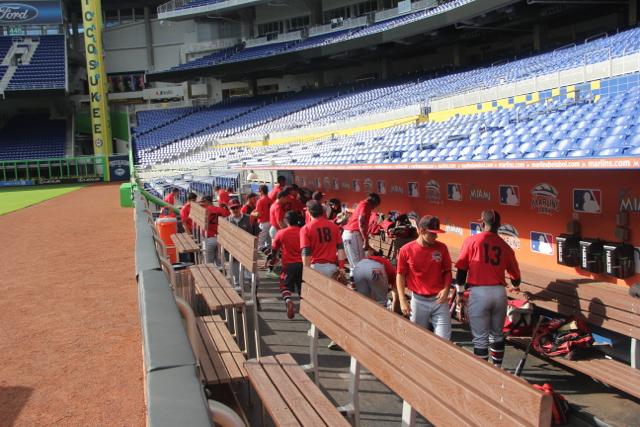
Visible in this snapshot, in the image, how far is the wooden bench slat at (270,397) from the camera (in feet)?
10.3

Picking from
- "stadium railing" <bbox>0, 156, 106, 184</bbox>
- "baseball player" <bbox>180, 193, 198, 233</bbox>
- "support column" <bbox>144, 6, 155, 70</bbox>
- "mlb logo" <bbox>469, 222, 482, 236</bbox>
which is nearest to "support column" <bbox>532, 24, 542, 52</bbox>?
"baseball player" <bbox>180, 193, 198, 233</bbox>

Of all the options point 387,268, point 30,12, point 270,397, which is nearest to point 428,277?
point 387,268

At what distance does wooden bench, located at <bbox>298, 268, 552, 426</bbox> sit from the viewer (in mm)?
2061

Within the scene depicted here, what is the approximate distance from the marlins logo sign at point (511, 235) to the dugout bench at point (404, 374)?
3709 mm

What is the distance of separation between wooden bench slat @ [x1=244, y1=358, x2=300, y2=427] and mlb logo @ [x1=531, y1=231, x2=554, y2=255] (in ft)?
13.3

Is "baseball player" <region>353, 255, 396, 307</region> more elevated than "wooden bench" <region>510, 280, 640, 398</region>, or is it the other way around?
"baseball player" <region>353, 255, 396, 307</region>

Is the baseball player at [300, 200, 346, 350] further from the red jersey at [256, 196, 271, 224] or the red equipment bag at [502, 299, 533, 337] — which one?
the red jersey at [256, 196, 271, 224]

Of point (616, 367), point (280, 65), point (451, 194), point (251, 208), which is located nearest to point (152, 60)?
point (280, 65)

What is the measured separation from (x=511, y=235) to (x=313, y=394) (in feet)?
14.9

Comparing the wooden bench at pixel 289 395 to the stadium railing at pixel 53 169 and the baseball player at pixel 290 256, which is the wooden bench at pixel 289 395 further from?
the stadium railing at pixel 53 169

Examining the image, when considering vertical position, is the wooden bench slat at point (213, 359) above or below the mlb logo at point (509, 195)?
below

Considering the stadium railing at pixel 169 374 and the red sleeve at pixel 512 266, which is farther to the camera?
the red sleeve at pixel 512 266

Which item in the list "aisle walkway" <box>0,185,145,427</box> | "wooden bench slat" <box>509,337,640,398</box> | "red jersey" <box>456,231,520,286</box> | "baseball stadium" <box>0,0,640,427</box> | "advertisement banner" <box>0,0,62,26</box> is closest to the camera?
"baseball stadium" <box>0,0,640,427</box>

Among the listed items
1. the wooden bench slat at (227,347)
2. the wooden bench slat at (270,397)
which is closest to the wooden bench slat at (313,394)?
the wooden bench slat at (270,397)
